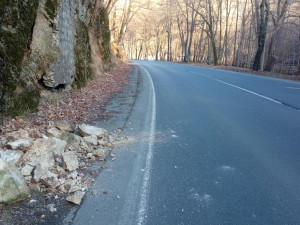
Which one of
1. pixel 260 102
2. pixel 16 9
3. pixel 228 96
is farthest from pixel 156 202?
pixel 228 96

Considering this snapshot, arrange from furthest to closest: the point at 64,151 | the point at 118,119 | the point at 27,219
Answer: the point at 118,119
the point at 64,151
the point at 27,219

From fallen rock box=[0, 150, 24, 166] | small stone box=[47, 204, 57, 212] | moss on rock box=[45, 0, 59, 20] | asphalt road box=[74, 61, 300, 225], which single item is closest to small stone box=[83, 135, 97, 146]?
asphalt road box=[74, 61, 300, 225]

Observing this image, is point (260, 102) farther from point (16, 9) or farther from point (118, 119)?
point (16, 9)

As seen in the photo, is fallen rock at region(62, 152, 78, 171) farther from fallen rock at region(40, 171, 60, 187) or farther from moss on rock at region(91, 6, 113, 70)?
moss on rock at region(91, 6, 113, 70)

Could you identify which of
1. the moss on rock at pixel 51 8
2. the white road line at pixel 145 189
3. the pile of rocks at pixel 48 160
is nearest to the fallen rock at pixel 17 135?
the pile of rocks at pixel 48 160

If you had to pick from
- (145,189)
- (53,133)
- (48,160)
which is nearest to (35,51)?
(53,133)

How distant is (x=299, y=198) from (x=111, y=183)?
2792 mm

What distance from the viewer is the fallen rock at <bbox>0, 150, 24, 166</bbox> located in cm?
429

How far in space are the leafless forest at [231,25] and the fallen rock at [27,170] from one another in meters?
17.8

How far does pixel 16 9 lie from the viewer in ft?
21.6

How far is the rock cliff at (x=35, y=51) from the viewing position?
616 cm

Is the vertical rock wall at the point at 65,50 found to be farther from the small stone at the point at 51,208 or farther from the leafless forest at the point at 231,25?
the leafless forest at the point at 231,25

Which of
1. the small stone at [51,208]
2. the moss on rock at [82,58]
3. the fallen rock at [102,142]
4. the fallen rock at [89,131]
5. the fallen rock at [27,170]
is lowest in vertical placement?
the small stone at [51,208]

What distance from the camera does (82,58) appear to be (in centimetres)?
1253
